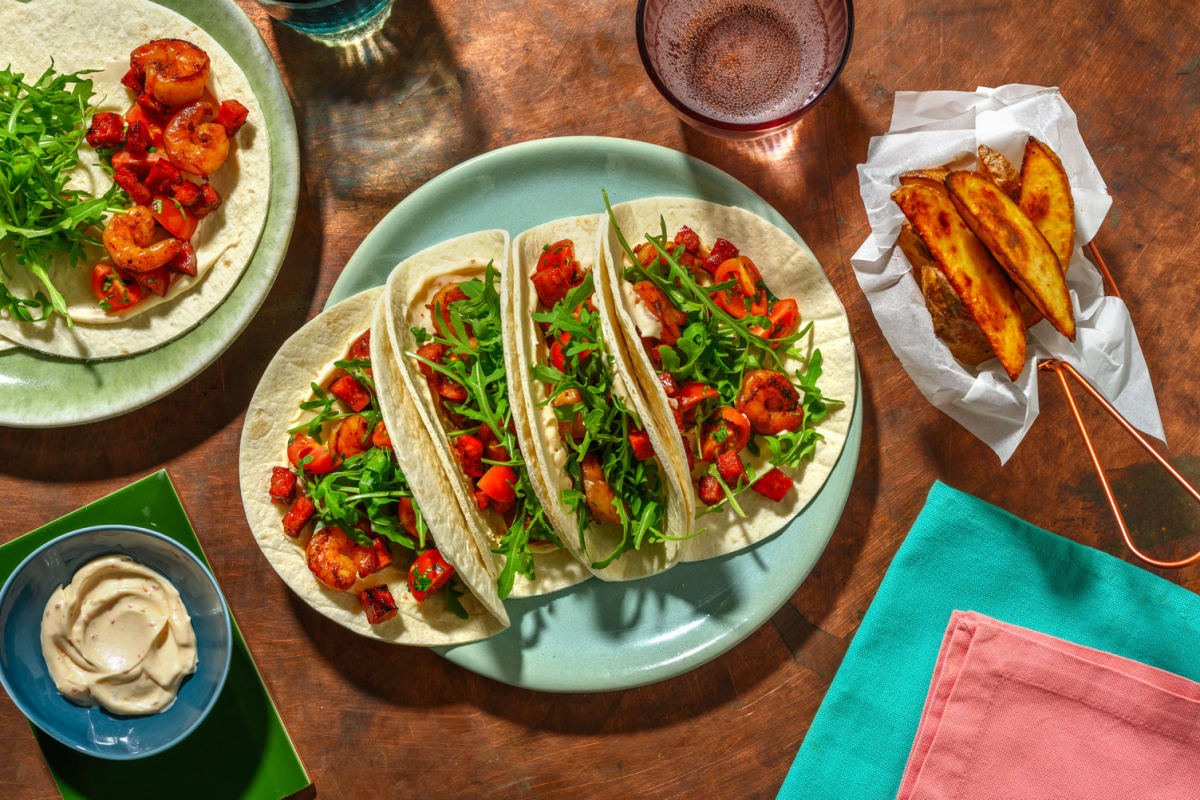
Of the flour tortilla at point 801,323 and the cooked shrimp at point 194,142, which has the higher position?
the cooked shrimp at point 194,142

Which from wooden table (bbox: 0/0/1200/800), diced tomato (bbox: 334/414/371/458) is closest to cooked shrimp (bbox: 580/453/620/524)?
diced tomato (bbox: 334/414/371/458)

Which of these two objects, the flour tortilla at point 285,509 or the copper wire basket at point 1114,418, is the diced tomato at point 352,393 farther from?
the copper wire basket at point 1114,418

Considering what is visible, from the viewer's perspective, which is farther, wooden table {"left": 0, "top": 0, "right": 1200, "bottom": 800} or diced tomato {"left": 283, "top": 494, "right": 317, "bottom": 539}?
wooden table {"left": 0, "top": 0, "right": 1200, "bottom": 800}

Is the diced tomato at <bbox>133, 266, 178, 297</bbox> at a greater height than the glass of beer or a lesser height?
lesser

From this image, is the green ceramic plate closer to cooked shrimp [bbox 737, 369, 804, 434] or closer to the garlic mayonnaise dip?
the garlic mayonnaise dip

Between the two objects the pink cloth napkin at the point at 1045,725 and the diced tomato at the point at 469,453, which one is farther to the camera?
the pink cloth napkin at the point at 1045,725

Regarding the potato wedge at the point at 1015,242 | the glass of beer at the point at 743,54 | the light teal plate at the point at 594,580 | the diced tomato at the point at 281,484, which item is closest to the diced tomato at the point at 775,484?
the light teal plate at the point at 594,580
